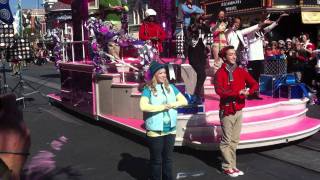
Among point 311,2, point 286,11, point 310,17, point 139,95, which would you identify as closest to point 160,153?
point 139,95

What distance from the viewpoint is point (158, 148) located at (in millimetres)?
5547

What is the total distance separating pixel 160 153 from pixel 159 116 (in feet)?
1.45

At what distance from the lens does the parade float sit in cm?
755

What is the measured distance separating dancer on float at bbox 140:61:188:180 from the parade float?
66.3 inches

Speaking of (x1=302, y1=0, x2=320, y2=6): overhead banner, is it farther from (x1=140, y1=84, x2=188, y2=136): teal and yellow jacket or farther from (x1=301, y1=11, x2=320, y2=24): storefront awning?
(x1=140, y1=84, x2=188, y2=136): teal and yellow jacket

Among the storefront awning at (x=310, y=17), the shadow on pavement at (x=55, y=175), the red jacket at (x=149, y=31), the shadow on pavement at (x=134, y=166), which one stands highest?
the storefront awning at (x=310, y=17)

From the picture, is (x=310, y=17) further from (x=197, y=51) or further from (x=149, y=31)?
(x=197, y=51)

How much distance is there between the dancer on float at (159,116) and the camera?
551 centimetres

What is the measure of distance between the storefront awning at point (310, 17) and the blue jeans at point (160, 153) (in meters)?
20.0

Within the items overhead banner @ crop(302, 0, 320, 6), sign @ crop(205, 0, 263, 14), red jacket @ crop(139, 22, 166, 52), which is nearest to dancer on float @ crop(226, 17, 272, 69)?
red jacket @ crop(139, 22, 166, 52)

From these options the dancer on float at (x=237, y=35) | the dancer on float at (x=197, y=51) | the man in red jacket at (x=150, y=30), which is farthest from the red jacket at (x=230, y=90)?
the man in red jacket at (x=150, y=30)

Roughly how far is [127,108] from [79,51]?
4340mm

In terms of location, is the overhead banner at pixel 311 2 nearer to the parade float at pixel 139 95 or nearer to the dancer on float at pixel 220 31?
the parade float at pixel 139 95

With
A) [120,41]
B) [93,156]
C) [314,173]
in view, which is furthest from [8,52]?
[314,173]
